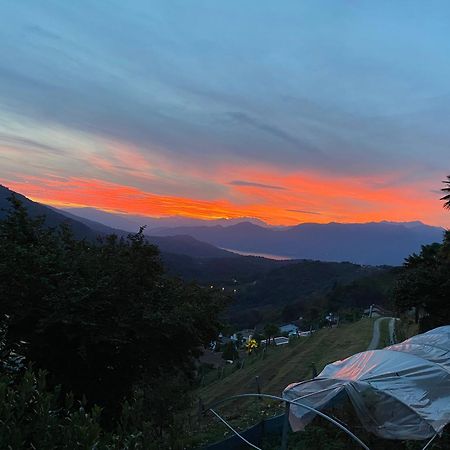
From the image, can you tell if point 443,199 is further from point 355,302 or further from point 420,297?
point 355,302

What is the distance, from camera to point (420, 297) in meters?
26.3

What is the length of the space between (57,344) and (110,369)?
161cm

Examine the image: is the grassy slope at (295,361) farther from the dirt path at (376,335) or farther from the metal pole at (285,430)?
the metal pole at (285,430)

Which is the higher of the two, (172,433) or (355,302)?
(172,433)

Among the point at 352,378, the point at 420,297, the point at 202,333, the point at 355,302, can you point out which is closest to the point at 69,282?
the point at 202,333

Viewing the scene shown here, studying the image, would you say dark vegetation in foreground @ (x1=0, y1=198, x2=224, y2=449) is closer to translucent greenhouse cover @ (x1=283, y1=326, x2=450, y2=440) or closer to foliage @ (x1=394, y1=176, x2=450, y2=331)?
translucent greenhouse cover @ (x1=283, y1=326, x2=450, y2=440)

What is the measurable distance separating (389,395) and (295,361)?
75.9 feet

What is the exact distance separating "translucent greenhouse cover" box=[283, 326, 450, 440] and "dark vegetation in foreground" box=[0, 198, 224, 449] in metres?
3.61

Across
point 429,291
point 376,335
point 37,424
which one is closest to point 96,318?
point 37,424

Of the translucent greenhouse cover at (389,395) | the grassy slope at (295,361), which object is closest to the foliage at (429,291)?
the grassy slope at (295,361)

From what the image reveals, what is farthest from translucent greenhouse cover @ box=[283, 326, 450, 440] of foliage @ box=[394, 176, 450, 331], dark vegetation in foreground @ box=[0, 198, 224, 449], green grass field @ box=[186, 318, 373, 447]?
foliage @ box=[394, 176, 450, 331]

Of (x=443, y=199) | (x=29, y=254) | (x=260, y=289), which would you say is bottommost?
(x=260, y=289)

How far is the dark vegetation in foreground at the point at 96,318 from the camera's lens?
1116 centimetres

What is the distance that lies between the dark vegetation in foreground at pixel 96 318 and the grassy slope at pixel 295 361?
470 inches
